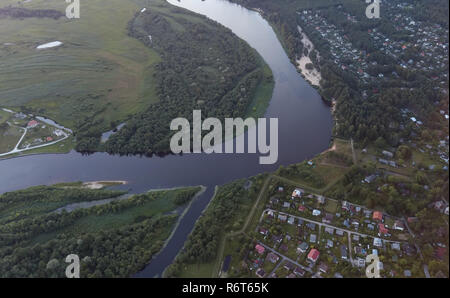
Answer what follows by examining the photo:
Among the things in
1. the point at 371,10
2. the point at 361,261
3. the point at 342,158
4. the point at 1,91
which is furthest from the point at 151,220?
the point at 371,10

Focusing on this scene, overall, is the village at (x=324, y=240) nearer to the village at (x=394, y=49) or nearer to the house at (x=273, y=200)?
the house at (x=273, y=200)

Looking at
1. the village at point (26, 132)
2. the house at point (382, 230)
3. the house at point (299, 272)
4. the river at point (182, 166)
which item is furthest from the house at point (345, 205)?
the village at point (26, 132)

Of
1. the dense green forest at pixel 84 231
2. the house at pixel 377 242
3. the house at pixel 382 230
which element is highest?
the house at pixel 382 230

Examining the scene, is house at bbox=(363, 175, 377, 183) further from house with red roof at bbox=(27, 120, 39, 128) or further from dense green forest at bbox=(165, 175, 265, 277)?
house with red roof at bbox=(27, 120, 39, 128)

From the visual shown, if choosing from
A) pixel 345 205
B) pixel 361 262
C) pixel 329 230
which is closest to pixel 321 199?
pixel 345 205

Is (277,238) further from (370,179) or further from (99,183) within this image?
(99,183)

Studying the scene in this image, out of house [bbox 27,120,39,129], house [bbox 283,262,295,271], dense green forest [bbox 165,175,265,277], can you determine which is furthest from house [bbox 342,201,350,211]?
house [bbox 27,120,39,129]

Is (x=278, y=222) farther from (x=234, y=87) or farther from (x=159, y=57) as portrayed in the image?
(x=159, y=57)
